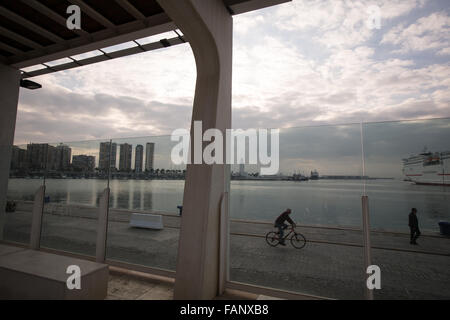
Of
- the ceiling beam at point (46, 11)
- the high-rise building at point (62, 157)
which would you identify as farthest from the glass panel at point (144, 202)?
the ceiling beam at point (46, 11)

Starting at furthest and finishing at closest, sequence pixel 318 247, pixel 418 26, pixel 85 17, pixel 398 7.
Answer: pixel 85 17, pixel 418 26, pixel 398 7, pixel 318 247

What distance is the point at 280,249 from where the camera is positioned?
12.0ft

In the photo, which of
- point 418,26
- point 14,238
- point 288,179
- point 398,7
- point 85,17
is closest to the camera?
point 288,179

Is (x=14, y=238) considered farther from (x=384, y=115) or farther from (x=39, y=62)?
(x=384, y=115)

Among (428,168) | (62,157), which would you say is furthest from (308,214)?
(62,157)

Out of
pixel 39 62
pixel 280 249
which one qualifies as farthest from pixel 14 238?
pixel 280 249

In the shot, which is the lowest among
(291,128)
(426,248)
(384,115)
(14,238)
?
(14,238)

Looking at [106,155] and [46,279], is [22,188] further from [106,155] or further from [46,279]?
[46,279]

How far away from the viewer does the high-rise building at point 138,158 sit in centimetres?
495

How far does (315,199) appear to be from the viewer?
3.60 metres

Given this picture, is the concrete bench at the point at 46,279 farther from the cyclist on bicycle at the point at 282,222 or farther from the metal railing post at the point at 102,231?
the cyclist on bicycle at the point at 282,222

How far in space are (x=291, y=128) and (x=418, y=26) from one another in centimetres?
380

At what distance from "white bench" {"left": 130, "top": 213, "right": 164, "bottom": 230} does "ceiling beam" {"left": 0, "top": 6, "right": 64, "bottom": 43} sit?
16.4ft

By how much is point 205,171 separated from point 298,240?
1882 millimetres
